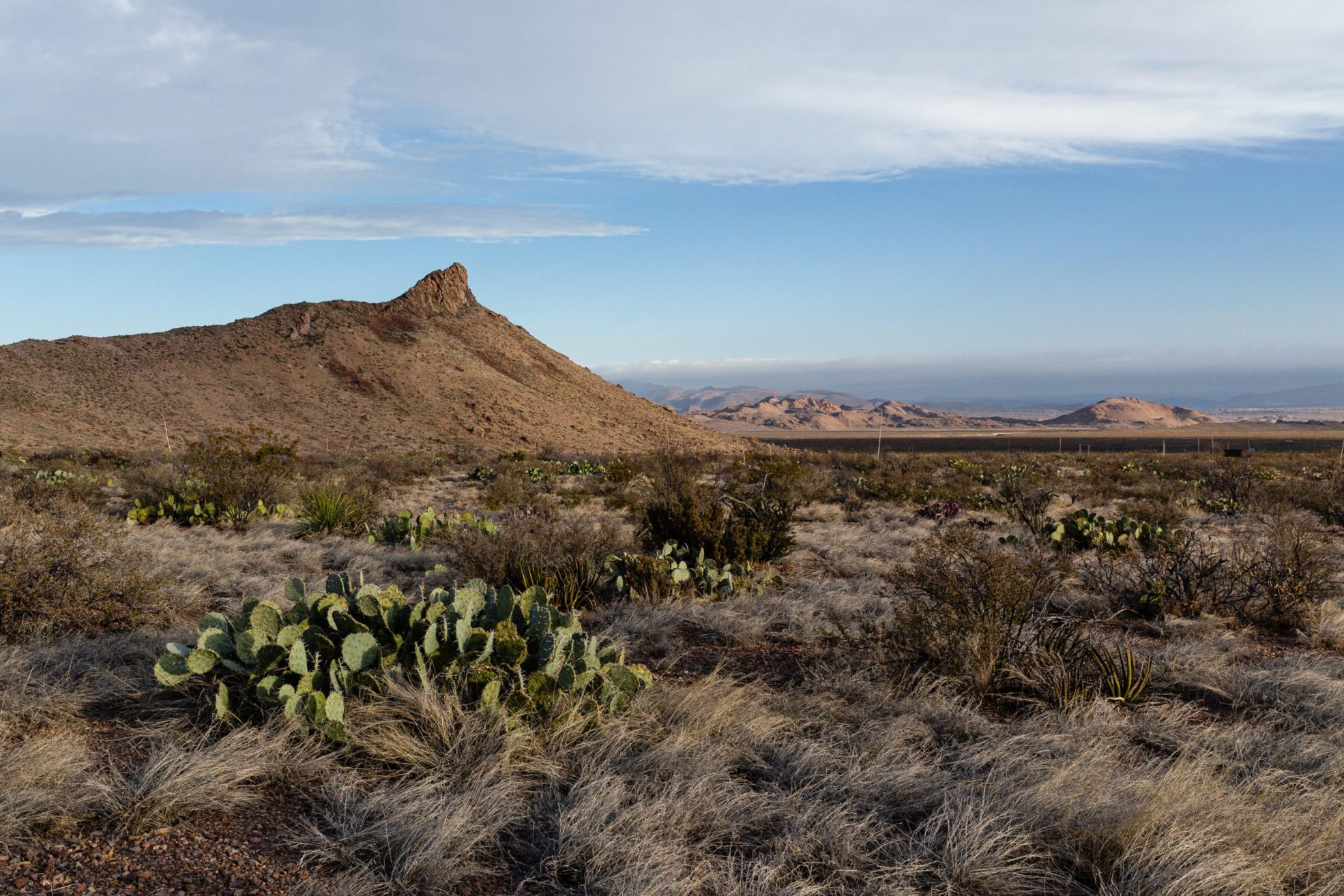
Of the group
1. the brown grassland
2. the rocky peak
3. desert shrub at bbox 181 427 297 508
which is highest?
the rocky peak

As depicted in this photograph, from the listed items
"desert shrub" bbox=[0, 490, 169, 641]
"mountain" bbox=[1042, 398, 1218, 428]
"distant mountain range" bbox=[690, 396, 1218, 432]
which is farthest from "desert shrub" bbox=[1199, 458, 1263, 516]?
"mountain" bbox=[1042, 398, 1218, 428]

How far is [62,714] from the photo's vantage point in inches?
158

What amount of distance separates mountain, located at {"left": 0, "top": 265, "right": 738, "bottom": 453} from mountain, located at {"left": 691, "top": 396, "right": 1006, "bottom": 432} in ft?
218

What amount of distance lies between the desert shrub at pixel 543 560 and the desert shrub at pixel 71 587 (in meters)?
2.38

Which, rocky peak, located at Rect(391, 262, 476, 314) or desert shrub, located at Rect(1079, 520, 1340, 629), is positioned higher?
rocky peak, located at Rect(391, 262, 476, 314)

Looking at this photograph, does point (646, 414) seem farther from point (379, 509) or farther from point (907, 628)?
point (907, 628)

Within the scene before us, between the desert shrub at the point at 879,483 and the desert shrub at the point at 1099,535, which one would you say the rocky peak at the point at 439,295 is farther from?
the desert shrub at the point at 1099,535

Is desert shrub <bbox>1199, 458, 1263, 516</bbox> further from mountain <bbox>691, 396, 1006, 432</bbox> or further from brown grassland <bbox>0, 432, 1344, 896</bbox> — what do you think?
mountain <bbox>691, 396, 1006, 432</bbox>

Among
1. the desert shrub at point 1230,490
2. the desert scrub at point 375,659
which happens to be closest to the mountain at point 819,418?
the desert shrub at point 1230,490

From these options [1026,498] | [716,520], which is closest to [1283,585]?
[716,520]

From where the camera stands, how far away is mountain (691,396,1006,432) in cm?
12950

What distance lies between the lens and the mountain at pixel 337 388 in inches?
1599

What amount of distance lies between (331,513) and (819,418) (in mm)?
126240

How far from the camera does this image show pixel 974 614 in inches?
204
